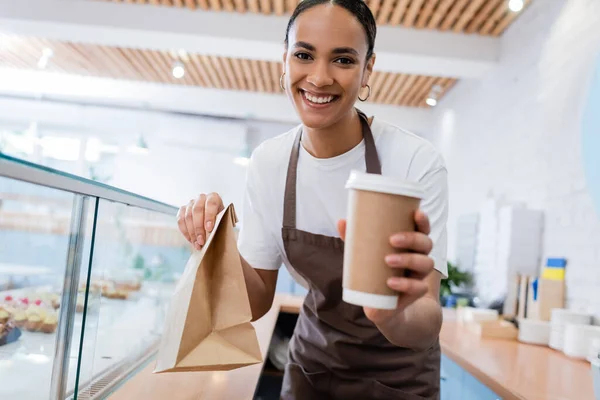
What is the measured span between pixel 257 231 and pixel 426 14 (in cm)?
398

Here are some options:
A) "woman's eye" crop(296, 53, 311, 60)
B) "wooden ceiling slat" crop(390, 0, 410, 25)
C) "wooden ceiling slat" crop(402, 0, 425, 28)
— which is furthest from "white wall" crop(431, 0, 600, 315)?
"woman's eye" crop(296, 53, 311, 60)

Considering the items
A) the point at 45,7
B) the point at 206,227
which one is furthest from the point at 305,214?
the point at 45,7

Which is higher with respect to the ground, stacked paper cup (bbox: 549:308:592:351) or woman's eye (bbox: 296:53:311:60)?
woman's eye (bbox: 296:53:311:60)

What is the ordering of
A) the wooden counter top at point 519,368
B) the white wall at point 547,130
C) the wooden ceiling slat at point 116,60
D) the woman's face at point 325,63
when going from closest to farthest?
the woman's face at point 325,63 < the wooden counter top at point 519,368 < the white wall at point 547,130 < the wooden ceiling slat at point 116,60

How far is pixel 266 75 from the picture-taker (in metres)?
7.25

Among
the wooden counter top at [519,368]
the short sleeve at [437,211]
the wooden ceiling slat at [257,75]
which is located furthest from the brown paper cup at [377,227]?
the wooden ceiling slat at [257,75]

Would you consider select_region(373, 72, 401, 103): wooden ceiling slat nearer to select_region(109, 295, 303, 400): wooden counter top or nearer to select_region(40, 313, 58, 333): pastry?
select_region(109, 295, 303, 400): wooden counter top

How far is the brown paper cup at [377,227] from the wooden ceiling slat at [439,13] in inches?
169

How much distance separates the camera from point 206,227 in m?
1.06

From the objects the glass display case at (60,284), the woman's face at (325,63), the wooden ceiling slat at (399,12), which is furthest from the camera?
the wooden ceiling slat at (399,12)

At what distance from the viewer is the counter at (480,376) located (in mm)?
1320

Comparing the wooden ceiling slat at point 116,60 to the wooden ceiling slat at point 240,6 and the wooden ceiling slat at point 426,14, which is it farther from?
the wooden ceiling slat at point 426,14

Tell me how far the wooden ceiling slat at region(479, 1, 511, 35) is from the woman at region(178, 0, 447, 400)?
363 cm

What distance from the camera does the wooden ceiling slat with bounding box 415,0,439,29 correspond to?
4655 mm
